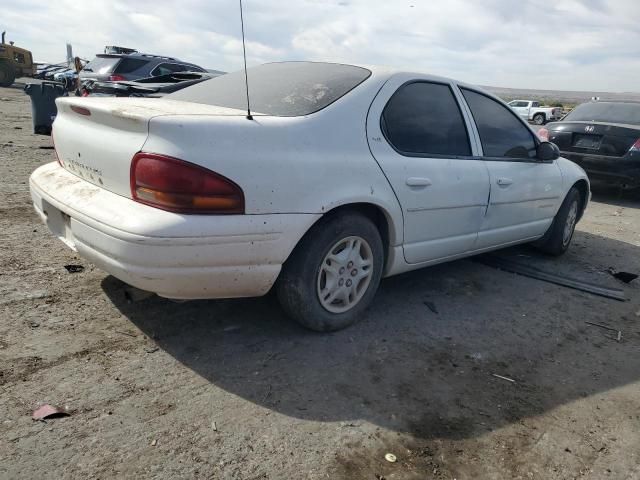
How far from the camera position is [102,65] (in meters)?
11.3

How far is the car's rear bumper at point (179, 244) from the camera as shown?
2.38m

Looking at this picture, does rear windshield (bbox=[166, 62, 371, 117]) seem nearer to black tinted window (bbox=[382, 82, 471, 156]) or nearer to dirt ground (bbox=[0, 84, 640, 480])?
black tinted window (bbox=[382, 82, 471, 156])

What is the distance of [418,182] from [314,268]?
3.02ft

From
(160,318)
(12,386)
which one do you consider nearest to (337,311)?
(160,318)

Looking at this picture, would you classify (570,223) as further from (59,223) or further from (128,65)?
(128,65)

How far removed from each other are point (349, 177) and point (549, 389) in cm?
156

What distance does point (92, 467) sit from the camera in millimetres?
1965

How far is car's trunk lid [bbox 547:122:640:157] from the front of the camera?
8102mm

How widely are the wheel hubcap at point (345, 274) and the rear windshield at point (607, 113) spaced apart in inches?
290

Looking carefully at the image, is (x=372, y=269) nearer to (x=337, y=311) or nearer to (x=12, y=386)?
(x=337, y=311)

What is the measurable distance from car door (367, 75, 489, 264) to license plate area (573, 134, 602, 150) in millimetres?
5525

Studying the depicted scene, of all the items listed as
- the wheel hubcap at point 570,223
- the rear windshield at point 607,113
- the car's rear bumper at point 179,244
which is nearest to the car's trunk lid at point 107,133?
the car's rear bumper at point 179,244

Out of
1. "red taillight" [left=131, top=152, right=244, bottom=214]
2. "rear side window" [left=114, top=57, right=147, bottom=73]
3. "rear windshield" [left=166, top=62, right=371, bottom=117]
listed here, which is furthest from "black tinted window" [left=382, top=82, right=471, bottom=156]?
"rear side window" [left=114, top=57, right=147, bottom=73]

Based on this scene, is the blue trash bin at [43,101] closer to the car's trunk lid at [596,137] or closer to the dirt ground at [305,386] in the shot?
the dirt ground at [305,386]
